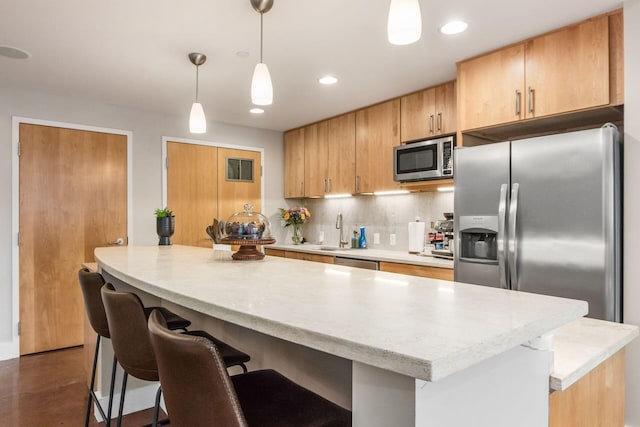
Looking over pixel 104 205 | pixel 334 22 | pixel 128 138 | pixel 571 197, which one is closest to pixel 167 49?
pixel 334 22

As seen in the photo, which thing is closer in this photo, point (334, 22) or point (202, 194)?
point (334, 22)

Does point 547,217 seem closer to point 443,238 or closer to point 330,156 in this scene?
point 443,238

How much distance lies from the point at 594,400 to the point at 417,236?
250 cm

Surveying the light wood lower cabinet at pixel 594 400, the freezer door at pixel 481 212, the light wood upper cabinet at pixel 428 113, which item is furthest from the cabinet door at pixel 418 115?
the light wood lower cabinet at pixel 594 400

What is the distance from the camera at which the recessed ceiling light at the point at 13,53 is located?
2.67 metres

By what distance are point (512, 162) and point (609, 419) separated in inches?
56.8

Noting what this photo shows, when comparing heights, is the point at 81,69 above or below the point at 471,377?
above

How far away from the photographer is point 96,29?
7.82 feet

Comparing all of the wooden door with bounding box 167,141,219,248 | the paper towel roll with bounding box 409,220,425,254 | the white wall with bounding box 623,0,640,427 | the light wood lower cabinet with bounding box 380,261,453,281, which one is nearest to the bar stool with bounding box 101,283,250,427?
the light wood lower cabinet with bounding box 380,261,453,281

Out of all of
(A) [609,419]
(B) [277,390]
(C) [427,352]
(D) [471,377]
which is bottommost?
(A) [609,419]

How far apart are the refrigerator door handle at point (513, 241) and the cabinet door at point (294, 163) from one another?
2945mm

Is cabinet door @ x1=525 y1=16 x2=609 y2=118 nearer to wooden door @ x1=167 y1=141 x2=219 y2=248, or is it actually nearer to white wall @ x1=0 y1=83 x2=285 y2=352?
white wall @ x1=0 y1=83 x2=285 y2=352

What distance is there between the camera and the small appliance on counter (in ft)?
10.7

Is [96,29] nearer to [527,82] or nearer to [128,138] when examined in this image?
[128,138]
